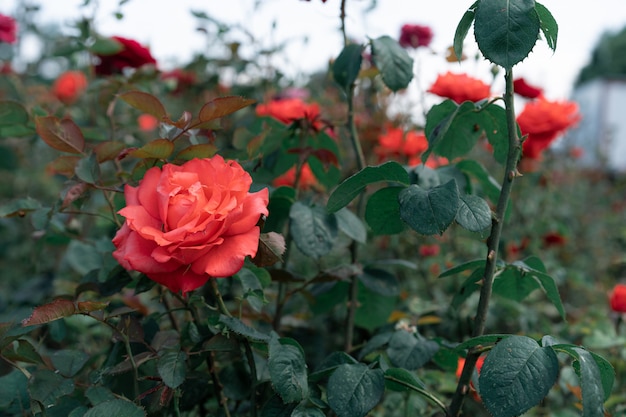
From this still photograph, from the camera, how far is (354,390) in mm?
707

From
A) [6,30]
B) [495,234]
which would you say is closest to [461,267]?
[495,234]

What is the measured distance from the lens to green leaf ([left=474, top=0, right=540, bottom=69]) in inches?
25.2

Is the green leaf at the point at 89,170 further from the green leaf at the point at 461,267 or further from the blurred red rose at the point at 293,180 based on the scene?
the blurred red rose at the point at 293,180

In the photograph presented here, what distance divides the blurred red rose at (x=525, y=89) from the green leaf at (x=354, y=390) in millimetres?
870

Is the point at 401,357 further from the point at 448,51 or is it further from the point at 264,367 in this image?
the point at 448,51

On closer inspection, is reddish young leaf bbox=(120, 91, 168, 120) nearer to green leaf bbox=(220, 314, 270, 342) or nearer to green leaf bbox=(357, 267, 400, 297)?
green leaf bbox=(220, 314, 270, 342)

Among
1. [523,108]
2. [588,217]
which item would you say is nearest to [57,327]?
[523,108]

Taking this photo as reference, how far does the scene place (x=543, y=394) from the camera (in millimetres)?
594

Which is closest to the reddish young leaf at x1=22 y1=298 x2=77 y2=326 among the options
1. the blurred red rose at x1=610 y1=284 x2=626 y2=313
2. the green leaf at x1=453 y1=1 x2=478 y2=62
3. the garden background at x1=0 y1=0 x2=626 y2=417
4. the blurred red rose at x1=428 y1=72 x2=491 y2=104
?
the garden background at x1=0 y1=0 x2=626 y2=417

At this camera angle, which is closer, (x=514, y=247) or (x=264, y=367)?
(x=264, y=367)

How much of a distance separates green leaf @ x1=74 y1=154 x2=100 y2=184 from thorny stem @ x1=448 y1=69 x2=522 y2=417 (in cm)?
55

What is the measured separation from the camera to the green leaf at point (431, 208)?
0.65 m

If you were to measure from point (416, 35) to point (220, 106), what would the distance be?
3.38ft

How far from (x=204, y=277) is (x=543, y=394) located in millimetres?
395
